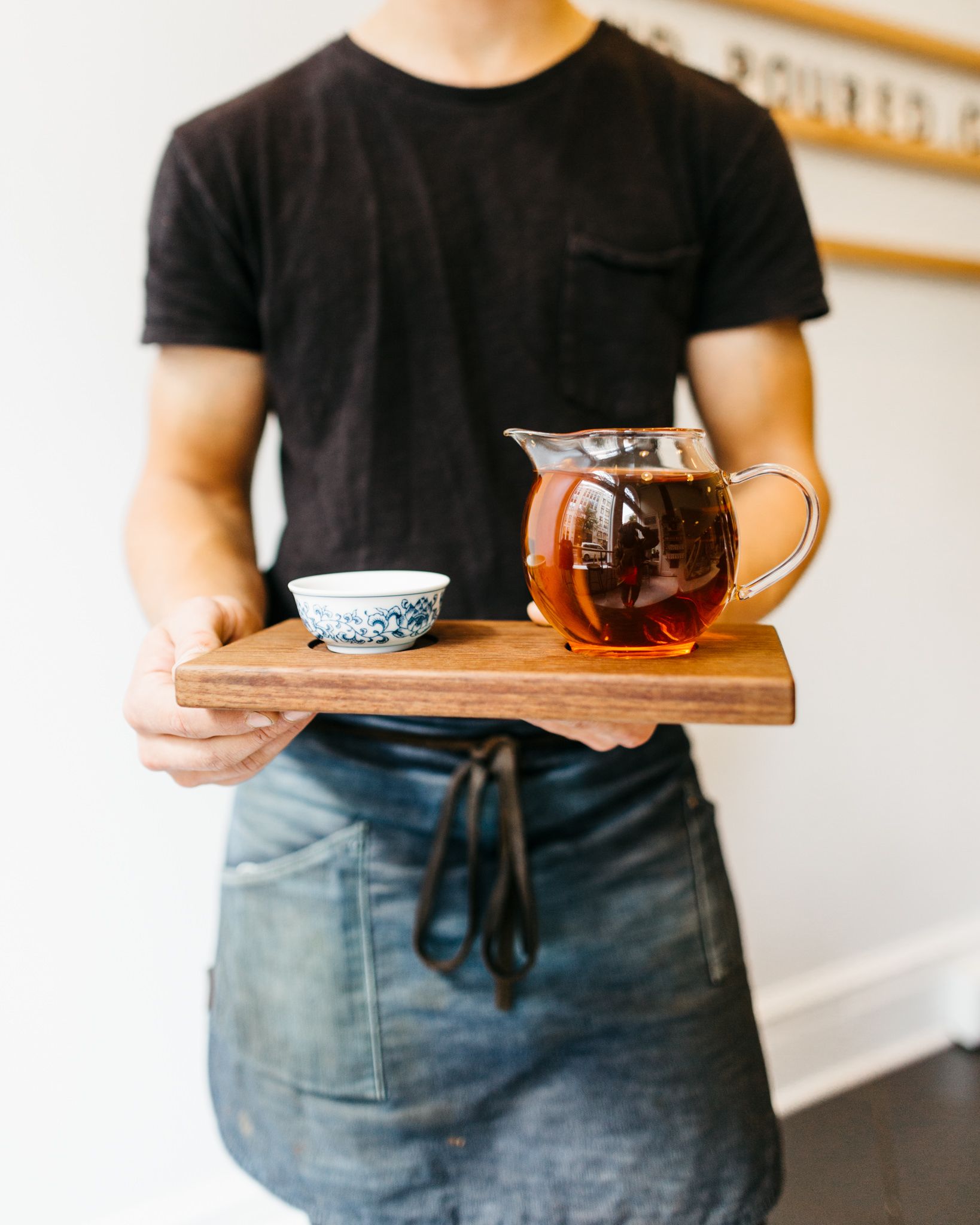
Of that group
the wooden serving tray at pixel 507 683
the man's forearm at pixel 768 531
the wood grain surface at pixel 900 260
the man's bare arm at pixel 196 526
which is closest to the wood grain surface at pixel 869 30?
the wood grain surface at pixel 900 260

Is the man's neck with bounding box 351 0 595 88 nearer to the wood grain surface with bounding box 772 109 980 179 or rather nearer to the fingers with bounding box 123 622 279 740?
the fingers with bounding box 123 622 279 740

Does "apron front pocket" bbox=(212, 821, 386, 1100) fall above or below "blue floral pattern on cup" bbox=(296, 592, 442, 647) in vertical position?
below

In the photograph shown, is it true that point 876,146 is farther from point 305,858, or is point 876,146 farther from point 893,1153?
point 893,1153

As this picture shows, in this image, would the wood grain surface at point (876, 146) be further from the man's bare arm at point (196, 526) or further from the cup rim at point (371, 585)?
the cup rim at point (371, 585)

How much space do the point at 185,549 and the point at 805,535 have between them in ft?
1.74

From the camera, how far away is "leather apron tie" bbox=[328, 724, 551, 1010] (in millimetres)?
808

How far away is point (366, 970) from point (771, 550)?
0.50 m

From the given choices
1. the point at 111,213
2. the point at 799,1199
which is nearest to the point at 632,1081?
the point at 799,1199

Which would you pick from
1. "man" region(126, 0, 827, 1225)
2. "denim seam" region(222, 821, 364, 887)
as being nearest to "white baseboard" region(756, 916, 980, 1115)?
"man" region(126, 0, 827, 1225)

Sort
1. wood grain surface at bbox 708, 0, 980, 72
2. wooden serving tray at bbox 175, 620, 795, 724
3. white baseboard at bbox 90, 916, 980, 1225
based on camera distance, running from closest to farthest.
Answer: wooden serving tray at bbox 175, 620, 795, 724
wood grain surface at bbox 708, 0, 980, 72
white baseboard at bbox 90, 916, 980, 1225

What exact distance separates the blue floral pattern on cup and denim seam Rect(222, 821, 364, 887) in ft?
0.91

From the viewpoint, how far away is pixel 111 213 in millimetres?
1188

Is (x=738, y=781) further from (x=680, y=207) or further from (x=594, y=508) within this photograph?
(x=594, y=508)

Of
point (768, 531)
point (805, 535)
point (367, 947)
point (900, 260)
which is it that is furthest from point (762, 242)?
point (900, 260)
